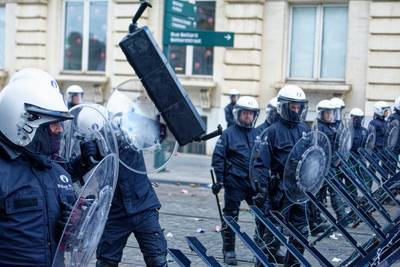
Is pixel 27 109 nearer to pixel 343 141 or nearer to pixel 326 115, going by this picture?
pixel 343 141

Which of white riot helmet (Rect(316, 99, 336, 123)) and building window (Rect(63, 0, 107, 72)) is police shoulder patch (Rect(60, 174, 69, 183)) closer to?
white riot helmet (Rect(316, 99, 336, 123))

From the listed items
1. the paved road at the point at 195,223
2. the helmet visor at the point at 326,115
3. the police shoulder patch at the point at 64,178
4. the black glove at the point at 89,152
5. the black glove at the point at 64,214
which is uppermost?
the helmet visor at the point at 326,115

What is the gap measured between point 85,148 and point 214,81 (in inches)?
582

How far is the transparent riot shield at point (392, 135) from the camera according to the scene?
12.3 metres

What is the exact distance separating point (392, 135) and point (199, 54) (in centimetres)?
940

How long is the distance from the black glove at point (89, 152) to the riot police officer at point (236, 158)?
2.79 metres

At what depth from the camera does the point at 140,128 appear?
6.16 meters

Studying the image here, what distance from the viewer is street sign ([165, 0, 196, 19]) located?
1586 cm

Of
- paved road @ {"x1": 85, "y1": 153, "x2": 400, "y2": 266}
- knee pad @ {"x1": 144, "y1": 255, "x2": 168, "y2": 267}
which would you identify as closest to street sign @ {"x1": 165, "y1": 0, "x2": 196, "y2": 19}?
paved road @ {"x1": 85, "y1": 153, "x2": 400, "y2": 266}

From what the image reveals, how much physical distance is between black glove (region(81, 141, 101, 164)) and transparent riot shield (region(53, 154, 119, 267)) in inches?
75.0

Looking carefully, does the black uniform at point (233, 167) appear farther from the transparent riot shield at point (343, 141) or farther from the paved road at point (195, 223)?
the transparent riot shield at point (343, 141)

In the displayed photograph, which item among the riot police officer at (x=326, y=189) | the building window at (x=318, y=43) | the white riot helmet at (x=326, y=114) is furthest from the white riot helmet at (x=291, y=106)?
the building window at (x=318, y=43)

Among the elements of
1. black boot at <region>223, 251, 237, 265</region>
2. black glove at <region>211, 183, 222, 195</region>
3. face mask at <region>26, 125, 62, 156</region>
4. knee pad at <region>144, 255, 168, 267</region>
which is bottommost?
black boot at <region>223, 251, 237, 265</region>

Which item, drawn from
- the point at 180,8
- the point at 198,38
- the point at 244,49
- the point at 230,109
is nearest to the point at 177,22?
the point at 180,8
